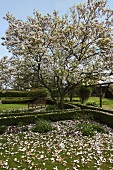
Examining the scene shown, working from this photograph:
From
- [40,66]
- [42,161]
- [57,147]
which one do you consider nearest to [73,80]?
[40,66]

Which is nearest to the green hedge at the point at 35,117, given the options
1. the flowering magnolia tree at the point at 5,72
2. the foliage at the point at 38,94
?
the flowering magnolia tree at the point at 5,72

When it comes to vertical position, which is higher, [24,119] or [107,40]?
[107,40]

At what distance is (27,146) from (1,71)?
1019cm

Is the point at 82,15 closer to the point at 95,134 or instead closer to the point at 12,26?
the point at 12,26

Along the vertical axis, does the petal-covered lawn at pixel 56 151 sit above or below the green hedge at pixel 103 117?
below

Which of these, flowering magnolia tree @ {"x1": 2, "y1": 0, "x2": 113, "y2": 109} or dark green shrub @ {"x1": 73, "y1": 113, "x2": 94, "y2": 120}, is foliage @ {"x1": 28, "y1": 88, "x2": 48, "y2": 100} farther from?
dark green shrub @ {"x1": 73, "y1": 113, "x2": 94, "y2": 120}

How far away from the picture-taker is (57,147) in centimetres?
730

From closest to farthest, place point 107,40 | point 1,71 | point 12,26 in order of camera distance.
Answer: point 107,40, point 12,26, point 1,71

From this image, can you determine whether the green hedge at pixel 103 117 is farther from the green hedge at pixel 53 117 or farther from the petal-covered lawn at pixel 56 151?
the petal-covered lawn at pixel 56 151

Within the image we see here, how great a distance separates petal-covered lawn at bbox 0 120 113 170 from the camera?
567cm

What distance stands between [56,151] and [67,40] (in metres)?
10.1

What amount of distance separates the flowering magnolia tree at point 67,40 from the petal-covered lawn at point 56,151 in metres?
6.41

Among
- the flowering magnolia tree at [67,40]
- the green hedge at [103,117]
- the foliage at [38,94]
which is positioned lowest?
the green hedge at [103,117]

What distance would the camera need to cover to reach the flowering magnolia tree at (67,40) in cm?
1429
